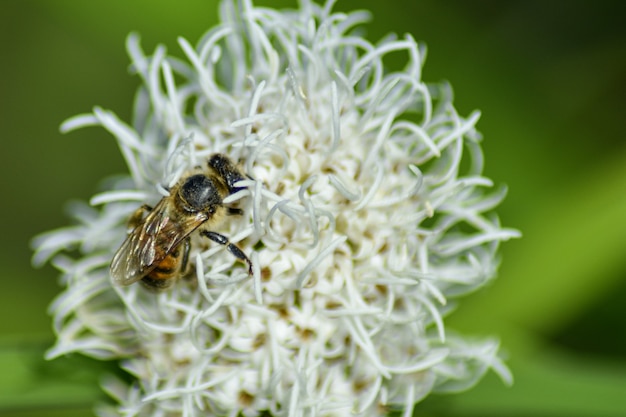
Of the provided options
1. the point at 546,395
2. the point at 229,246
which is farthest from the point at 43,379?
the point at 546,395

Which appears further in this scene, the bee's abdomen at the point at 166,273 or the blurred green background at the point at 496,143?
the blurred green background at the point at 496,143

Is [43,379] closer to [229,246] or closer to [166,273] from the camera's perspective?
[166,273]

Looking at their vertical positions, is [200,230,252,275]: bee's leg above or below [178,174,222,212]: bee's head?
below

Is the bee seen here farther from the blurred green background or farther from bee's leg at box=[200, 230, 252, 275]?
the blurred green background

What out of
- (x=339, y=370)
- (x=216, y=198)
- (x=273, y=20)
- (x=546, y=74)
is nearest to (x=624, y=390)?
(x=339, y=370)

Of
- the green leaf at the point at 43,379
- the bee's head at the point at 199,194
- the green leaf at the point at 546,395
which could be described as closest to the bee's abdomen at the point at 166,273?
the bee's head at the point at 199,194

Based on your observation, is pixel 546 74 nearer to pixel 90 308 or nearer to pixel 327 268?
pixel 327 268

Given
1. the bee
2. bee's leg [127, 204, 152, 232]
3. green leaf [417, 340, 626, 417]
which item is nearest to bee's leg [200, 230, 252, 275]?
the bee

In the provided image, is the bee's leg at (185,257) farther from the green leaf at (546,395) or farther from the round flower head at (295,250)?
the green leaf at (546,395)
